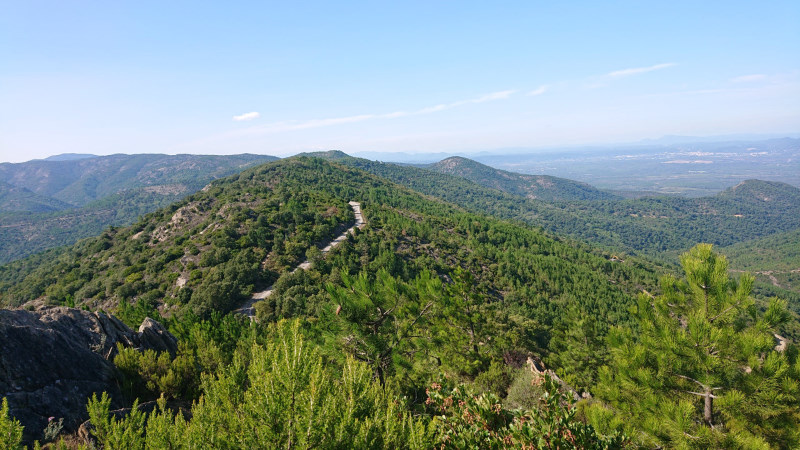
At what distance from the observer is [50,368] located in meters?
14.2

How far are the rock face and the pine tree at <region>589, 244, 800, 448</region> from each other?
18767mm

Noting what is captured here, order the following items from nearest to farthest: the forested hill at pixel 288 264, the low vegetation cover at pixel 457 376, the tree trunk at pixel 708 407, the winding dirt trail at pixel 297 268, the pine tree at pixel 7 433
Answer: the pine tree at pixel 7 433, the low vegetation cover at pixel 457 376, the tree trunk at pixel 708 407, the winding dirt trail at pixel 297 268, the forested hill at pixel 288 264

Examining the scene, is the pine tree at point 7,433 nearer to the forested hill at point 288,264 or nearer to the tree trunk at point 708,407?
the tree trunk at point 708,407

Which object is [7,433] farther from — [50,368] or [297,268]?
[297,268]

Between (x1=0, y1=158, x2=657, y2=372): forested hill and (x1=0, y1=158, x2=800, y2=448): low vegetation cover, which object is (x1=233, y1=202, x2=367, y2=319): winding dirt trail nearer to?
(x1=0, y1=158, x2=657, y2=372): forested hill

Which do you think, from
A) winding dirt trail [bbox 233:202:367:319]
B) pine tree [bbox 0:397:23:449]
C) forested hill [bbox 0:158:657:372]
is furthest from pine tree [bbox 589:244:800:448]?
winding dirt trail [bbox 233:202:367:319]

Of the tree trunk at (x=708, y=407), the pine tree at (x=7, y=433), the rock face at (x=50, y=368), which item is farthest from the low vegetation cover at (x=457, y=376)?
the rock face at (x=50, y=368)

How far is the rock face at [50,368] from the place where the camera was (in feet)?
40.2

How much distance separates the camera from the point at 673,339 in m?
8.34

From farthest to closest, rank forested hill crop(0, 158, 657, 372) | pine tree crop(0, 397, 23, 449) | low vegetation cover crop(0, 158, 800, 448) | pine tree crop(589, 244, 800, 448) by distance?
forested hill crop(0, 158, 657, 372) < pine tree crop(589, 244, 800, 448) < low vegetation cover crop(0, 158, 800, 448) < pine tree crop(0, 397, 23, 449)

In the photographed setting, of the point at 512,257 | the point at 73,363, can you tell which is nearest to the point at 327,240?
the point at 512,257

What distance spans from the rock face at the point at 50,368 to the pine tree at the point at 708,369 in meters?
18.8

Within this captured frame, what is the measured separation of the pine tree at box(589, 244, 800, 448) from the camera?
7410 mm

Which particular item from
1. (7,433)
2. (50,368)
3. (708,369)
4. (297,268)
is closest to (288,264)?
(297,268)
